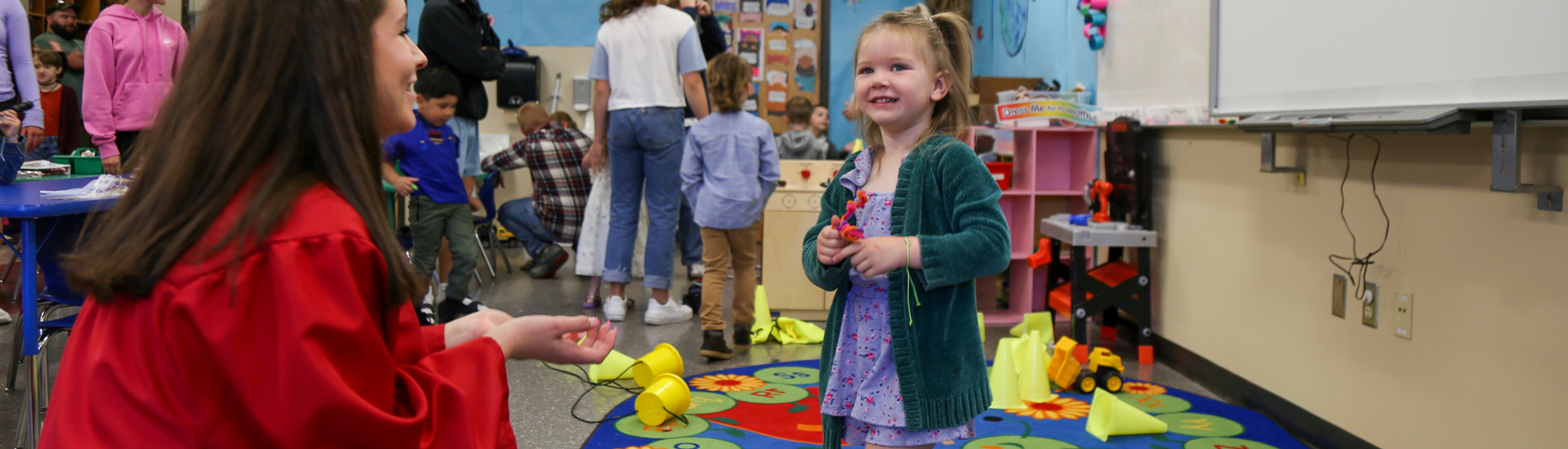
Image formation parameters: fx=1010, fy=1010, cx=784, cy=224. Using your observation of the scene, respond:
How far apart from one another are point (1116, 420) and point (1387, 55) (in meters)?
1.06

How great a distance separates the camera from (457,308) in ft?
13.5

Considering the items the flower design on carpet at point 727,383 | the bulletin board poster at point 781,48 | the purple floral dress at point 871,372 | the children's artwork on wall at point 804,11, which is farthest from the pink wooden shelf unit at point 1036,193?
the children's artwork on wall at point 804,11

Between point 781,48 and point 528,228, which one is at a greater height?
point 781,48

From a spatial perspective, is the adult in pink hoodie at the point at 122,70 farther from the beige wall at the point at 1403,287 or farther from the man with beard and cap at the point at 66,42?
the beige wall at the point at 1403,287

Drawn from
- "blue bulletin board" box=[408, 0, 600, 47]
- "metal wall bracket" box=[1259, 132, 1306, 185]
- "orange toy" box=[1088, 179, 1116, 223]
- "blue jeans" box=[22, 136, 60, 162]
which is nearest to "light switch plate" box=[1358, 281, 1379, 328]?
"metal wall bracket" box=[1259, 132, 1306, 185]

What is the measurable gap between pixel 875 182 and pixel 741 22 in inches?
252

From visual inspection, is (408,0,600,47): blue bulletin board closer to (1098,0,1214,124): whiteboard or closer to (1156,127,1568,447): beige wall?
(1098,0,1214,124): whiteboard

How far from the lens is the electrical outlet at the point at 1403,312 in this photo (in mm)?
2303

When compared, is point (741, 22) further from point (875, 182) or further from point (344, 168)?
point (344, 168)

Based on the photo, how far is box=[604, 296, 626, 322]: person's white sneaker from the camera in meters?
4.18

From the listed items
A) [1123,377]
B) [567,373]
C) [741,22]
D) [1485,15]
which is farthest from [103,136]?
[741,22]

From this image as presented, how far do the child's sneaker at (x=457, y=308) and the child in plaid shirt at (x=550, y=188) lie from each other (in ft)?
3.66

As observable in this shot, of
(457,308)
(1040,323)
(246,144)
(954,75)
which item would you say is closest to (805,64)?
(457,308)

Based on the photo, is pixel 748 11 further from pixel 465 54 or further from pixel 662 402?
pixel 662 402
